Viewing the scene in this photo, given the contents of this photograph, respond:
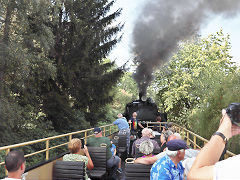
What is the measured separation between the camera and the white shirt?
1.03 metres

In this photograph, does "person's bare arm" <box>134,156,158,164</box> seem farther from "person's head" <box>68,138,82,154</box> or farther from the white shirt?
the white shirt

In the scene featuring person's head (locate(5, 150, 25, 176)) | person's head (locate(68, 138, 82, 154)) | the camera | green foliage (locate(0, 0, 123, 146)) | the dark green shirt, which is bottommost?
the dark green shirt

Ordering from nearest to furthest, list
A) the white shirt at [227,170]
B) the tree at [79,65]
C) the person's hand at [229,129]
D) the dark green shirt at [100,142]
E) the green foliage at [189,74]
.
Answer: the white shirt at [227,170], the person's hand at [229,129], the dark green shirt at [100,142], the tree at [79,65], the green foliage at [189,74]

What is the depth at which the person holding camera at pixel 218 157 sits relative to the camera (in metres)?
1.06

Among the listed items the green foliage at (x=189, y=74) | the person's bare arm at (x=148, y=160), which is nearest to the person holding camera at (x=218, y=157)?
the person's bare arm at (x=148, y=160)

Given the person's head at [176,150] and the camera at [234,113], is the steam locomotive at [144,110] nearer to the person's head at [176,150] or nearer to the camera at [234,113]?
the person's head at [176,150]

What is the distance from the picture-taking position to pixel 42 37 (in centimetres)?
1163

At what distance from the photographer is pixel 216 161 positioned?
1119 millimetres

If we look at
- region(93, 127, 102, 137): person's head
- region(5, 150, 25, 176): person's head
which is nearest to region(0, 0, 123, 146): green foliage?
region(93, 127, 102, 137): person's head

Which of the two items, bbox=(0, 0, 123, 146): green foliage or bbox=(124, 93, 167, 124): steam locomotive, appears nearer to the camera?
bbox=(0, 0, 123, 146): green foliage

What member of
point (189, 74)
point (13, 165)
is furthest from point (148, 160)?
point (189, 74)

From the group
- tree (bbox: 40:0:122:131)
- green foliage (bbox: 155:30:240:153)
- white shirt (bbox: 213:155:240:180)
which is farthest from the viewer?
green foliage (bbox: 155:30:240:153)

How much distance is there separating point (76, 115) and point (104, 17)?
26.2 feet

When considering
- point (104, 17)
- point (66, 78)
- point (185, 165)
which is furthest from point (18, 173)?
point (104, 17)
